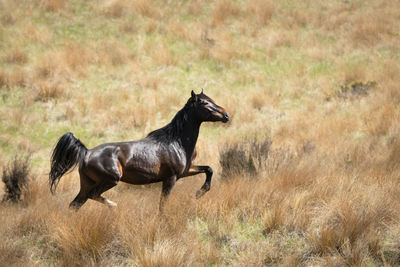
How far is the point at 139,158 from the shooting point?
558cm

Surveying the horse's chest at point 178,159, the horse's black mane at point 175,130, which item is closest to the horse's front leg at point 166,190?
the horse's chest at point 178,159

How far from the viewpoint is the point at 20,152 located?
10297 millimetres

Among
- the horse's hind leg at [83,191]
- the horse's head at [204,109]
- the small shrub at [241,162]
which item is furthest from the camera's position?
the small shrub at [241,162]

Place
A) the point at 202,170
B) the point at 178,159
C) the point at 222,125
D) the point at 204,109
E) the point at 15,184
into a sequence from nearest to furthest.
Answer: the point at 178,159
the point at 204,109
the point at 202,170
the point at 15,184
the point at 222,125

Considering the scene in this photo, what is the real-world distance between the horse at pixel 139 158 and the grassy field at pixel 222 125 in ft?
0.96

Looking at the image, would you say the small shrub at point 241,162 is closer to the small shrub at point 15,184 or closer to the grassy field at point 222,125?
the grassy field at point 222,125

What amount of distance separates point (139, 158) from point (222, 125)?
6.36 m

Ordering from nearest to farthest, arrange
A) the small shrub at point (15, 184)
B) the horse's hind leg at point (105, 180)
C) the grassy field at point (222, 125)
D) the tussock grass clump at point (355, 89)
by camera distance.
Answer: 1. the grassy field at point (222, 125)
2. the horse's hind leg at point (105, 180)
3. the small shrub at point (15, 184)
4. the tussock grass clump at point (355, 89)

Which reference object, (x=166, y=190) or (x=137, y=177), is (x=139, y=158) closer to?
(x=137, y=177)

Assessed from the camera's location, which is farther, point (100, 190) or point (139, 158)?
point (139, 158)

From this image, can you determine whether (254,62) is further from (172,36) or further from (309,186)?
(309,186)

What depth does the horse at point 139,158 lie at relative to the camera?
5.43 metres

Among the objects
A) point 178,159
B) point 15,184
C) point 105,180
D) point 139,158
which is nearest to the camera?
point 105,180

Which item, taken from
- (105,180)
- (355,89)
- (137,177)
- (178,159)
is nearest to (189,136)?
(178,159)
